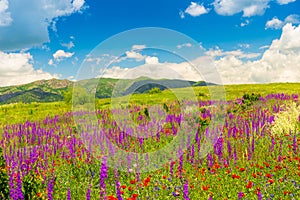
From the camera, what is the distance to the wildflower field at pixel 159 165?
204 inches

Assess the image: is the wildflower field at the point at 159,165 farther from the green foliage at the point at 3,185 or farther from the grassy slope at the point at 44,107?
the grassy slope at the point at 44,107

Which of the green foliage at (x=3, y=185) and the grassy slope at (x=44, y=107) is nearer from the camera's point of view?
the green foliage at (x=3, y=185)

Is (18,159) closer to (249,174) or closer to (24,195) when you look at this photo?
(24,195)

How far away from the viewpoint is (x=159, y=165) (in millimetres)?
6980

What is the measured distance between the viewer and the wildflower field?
518 centimetres

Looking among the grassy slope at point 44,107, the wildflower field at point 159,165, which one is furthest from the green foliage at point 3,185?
the grassy slope at point 44,107

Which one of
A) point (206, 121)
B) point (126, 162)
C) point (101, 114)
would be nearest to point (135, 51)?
point (126, 162)

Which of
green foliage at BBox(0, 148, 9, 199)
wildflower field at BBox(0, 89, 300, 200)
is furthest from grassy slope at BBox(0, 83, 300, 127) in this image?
green foliage at BBox(0, 148, 9, 199)

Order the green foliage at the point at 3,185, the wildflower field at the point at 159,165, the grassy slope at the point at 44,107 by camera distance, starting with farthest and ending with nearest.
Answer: the grassy slope at the point at 44,107, the wildflower field at the point at 159,165, the green foliage at the point at 3,185

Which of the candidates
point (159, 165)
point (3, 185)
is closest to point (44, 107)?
point (159, 165)

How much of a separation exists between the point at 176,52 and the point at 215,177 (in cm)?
326

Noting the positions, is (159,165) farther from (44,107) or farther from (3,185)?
(44,107)

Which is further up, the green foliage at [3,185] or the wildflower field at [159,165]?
the green foliage at [3,185]

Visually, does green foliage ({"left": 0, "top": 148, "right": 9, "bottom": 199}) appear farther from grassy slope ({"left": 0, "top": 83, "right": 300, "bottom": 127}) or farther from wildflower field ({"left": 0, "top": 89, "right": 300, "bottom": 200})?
grassy slope ({"left": 0, "top": 83, "right": 300, "bottom": 127})
